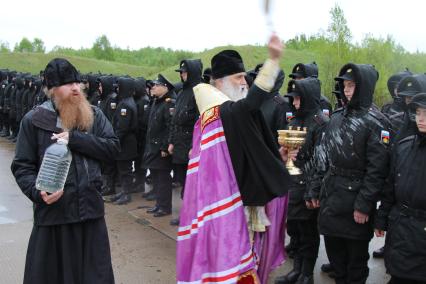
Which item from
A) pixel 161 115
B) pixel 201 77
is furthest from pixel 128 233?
pixel 201 77

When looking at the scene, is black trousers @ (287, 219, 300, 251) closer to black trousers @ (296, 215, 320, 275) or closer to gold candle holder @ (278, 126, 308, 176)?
black trousers @ (296, 215, 320, 275)

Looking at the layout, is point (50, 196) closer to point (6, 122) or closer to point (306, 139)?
point (306, 139)

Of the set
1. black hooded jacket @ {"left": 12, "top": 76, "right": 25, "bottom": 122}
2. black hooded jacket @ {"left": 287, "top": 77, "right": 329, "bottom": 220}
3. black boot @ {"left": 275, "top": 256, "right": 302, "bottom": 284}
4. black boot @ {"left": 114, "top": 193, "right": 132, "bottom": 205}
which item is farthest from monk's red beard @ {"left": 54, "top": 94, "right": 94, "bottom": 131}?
black hooded jacket @ {"left": 12, "top": 76, "right": 25, "bottom": 122}

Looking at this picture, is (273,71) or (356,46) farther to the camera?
(356,46)

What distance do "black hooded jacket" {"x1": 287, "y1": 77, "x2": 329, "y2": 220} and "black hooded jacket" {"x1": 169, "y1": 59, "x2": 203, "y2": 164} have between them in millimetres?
2360

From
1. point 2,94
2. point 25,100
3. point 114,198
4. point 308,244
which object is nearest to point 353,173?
point 308,244

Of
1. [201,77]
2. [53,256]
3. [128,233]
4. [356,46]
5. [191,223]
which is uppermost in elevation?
[356,46]

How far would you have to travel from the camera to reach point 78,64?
4572cm

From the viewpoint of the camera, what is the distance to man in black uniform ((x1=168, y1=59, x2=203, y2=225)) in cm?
698

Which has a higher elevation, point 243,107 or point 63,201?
point 243,107

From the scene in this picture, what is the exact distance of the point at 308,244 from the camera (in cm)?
479

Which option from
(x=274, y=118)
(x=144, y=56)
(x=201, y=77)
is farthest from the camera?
(x=144, y=56)

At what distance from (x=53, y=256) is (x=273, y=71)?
7.00ft

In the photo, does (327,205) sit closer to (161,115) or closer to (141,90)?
(161,115)
